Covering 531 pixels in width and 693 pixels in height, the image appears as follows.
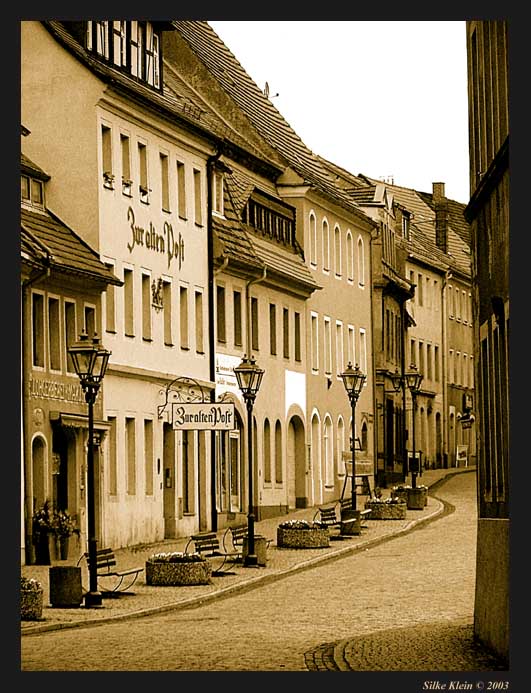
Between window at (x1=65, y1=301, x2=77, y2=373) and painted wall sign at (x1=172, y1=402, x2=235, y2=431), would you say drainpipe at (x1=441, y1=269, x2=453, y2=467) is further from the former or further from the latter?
painted wall sign at (x1=172, y1=402, x2=235, y2=431)

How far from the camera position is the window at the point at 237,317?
49.8 metres

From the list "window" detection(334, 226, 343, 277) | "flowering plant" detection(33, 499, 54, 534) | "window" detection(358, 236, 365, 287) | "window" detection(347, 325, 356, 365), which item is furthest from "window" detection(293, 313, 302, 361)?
"flowering plant" detection(33, 499, 54, 534)

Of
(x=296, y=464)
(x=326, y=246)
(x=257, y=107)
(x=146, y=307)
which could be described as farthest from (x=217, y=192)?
(x=257, y=107)

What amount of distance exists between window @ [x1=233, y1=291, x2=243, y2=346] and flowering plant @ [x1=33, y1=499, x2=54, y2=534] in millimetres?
15172

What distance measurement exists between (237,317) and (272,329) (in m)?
3.82

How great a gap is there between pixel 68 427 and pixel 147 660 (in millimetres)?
17644

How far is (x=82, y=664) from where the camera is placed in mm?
19000

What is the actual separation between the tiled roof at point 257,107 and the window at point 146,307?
14.0 meters

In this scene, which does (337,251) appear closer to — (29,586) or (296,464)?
(296,464)

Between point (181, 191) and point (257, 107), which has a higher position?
point (257, 107)

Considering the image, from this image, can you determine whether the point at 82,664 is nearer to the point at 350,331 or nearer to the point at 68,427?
the point at 68,427

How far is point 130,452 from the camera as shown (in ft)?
135

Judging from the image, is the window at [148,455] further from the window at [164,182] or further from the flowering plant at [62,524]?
the flowering plant at [62,524]

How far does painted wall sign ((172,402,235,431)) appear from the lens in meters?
33.2
